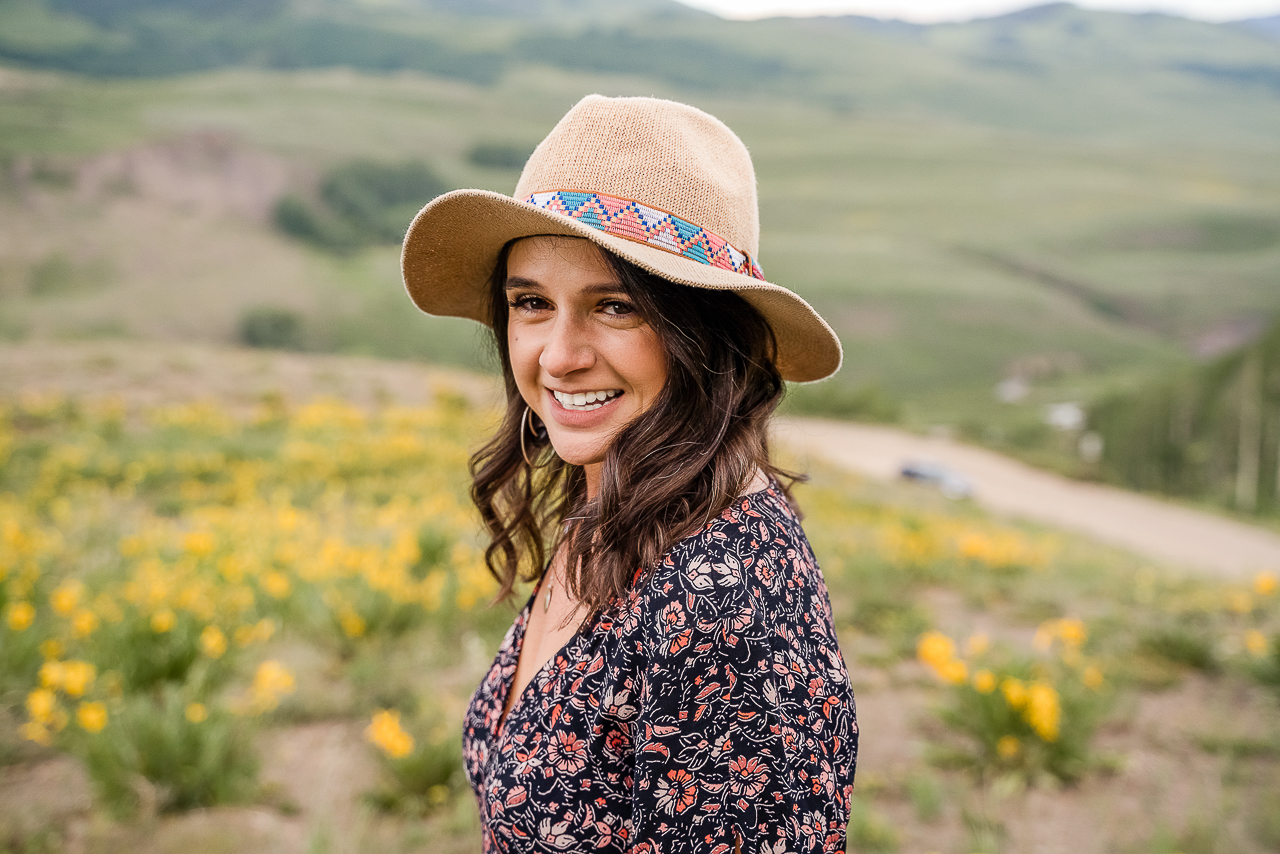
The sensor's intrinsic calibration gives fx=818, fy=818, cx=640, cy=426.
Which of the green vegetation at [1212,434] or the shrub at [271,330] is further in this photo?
the shrub at [271,330]

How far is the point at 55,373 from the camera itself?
13.2m

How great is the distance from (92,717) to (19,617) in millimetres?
962

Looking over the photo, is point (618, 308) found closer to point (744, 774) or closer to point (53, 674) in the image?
point (744, 774)

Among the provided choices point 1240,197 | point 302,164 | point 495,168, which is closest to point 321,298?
point 302,164

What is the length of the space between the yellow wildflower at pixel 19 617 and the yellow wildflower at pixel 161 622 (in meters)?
0.47

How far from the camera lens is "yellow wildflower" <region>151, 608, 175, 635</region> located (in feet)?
11.1

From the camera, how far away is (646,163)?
51.1 inches

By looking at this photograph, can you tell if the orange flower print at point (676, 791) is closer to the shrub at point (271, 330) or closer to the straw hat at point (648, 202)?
the straw hat at point (648, 202)

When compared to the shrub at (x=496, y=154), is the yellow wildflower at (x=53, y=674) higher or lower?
lower

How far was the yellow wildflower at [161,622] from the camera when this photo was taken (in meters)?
3.38

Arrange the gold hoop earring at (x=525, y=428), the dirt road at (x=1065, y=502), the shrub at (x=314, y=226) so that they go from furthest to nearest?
the shrub at (x=314, y=226) < the dirt road at (x=1065, y=502) < the gold hoop earring at (x=525, y=428)

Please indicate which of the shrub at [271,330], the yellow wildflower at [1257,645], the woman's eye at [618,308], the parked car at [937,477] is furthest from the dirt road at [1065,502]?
the shrub at [271,330]

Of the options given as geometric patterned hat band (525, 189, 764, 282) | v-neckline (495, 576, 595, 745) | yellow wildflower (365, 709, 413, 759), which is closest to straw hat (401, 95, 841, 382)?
geometric patterned hat band (525, 189, 764, 282)

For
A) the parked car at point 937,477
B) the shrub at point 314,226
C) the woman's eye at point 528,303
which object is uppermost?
the woman's eye at point 528,303
